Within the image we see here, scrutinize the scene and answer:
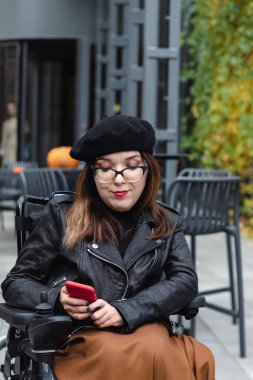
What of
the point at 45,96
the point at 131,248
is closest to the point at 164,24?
the point at 131,248

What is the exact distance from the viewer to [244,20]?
37.0 feet

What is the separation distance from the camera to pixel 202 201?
5242 mm

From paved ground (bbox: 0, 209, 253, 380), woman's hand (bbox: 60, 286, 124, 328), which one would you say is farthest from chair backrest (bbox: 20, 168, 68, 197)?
woman's hand (bbox: 60, 286, 124, 328)

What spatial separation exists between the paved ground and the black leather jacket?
177 cm

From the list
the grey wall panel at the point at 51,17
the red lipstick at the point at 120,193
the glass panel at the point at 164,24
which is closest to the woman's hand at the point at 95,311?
the red lipstick at the point at 120,193

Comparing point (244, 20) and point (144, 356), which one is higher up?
point (244, 20)

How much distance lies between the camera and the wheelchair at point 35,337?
9.25 ft

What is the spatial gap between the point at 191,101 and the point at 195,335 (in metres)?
8.18

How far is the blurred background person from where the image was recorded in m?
15.2

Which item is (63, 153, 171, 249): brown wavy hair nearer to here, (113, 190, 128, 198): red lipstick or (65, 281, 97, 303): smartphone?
(113, 190, 128, 198): red lipstick

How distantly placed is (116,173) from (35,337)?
63 cm

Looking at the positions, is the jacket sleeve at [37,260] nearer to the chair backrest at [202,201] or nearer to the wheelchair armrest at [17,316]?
the wheelchair armrest at [17,316]

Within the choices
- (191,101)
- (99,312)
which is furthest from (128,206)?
(191,101)

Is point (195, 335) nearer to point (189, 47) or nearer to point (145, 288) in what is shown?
point (145, 288)
